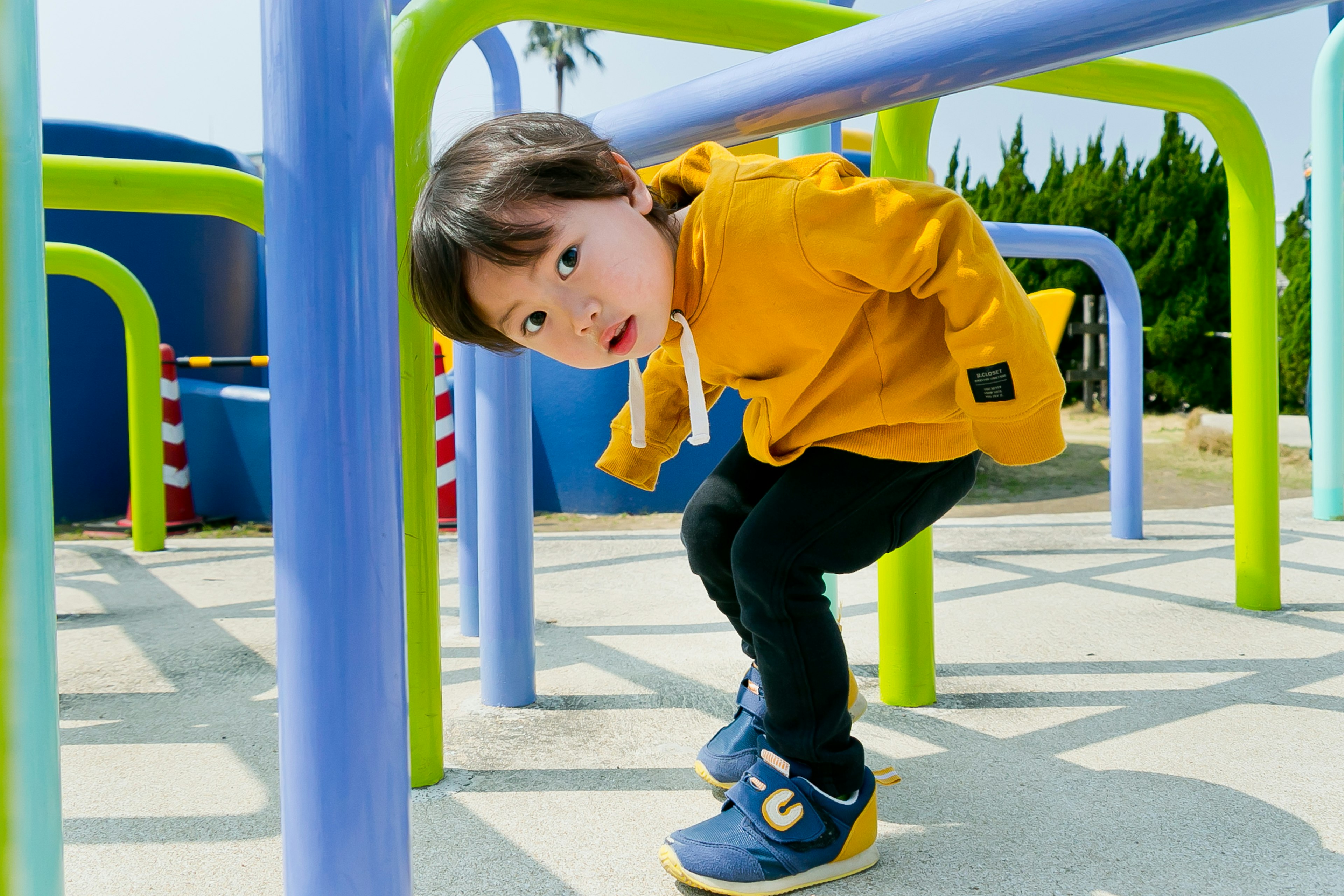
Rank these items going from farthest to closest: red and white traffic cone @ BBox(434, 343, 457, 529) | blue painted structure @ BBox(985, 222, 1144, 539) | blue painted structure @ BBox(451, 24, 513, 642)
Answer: red and white traffic cone @ BBox(434, 343, 457, 529)
blue painted structure @ BBox(985, 222, 1144, 539)
blue painted structure @ BBox(451, 24, 513, 642)

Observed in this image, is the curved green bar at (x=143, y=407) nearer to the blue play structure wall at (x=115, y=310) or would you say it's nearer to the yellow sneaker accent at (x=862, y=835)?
the blue play structure wall at (x=115, y=310)

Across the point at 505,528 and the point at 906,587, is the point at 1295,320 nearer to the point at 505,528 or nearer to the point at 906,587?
the point at 906,587

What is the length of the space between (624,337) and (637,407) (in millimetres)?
243

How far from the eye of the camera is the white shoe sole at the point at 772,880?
39.7 inches

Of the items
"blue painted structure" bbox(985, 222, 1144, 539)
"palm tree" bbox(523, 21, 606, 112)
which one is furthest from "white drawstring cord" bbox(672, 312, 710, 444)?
"palm tree" bbox(523, 21, 606, 112)

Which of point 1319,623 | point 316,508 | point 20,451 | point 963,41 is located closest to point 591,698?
point 316,508

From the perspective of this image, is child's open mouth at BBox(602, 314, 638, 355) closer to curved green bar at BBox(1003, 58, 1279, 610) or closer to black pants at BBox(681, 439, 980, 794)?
black pants at BBox(681, 439, 980, 794)

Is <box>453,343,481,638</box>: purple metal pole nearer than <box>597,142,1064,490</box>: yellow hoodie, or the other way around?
<box>597,142,1064,490</box>: yellow hoodie

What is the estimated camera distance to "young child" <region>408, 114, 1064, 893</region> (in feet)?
3.17

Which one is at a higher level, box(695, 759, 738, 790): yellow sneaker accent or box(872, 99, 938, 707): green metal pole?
box(872, 99, 938, 707): green metal pole

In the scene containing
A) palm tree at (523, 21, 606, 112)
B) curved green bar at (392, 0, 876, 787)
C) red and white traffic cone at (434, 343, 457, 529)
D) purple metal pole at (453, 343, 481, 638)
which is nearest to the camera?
curved green bar at (392, 0, 876, 787)

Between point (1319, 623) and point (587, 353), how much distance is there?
1.70 meters

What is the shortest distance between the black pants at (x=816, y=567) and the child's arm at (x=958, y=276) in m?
0.14

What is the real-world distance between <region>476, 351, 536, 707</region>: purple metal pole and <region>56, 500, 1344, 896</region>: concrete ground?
77 millimetres
